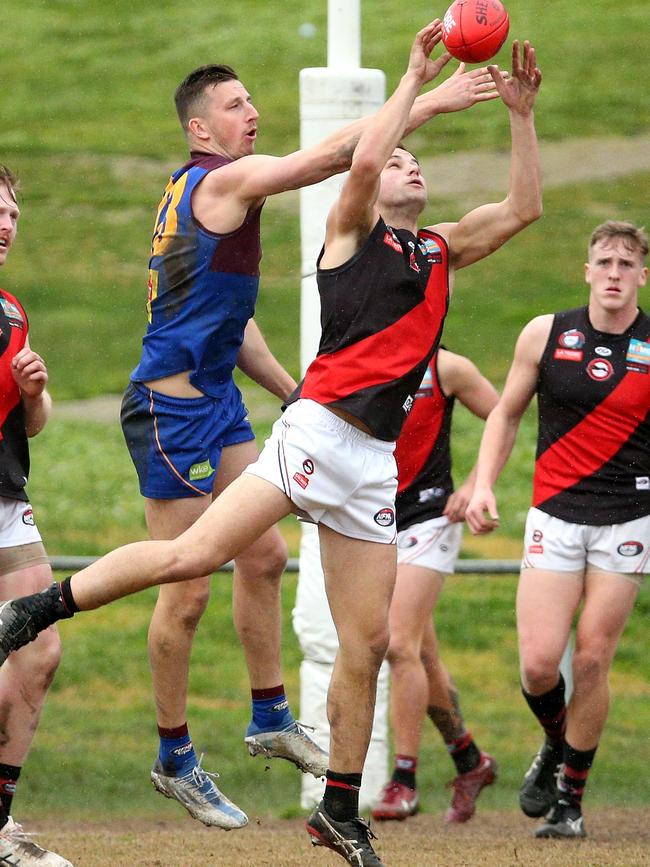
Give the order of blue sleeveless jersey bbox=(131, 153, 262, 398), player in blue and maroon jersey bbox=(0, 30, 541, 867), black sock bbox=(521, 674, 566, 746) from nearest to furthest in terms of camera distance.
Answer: player in blue and maroon jersey bbox=(0, 30, 541, 867) < blue sleeveless jersey bbox=(131, 153, 262, 398) < black sock bbox=(521, 674, 566, 746)

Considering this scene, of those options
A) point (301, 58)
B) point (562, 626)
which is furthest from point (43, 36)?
point (562, 626)

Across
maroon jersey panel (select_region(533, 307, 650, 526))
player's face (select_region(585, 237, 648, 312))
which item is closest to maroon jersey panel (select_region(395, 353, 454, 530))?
maroon jersey panel (select_region(533, 307, 650, 526))

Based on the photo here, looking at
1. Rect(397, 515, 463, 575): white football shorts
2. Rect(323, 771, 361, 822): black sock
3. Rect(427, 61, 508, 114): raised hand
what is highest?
Rect(427, 61, 508, 114): raised hand

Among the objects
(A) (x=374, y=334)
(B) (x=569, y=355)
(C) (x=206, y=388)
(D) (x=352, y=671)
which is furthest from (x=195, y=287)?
(B) (x=569, y=355)

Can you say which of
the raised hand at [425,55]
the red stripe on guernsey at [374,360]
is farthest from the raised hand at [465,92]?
the red stripe on guernsey at [374,360]

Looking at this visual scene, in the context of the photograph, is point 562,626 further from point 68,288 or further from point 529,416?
point 68,288

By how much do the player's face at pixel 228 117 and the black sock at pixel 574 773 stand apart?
315 cm

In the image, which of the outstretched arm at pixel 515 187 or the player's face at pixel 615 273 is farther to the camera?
the player's face at pixel 615 273

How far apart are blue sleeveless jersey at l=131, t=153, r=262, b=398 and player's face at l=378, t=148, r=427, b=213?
0.50 metres

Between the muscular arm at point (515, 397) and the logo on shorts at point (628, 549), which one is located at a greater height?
the muscular arm at point (515, 397)

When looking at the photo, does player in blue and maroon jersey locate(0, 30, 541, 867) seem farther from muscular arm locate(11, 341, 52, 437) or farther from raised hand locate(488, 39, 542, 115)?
muscular arm locate(11, 341, 52, 437)

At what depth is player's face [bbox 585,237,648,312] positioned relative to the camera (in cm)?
691

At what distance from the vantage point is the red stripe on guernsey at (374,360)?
527 centimetres

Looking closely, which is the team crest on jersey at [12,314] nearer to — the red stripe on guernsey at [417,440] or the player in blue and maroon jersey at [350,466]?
the player in blue and maroon jersey at [350,466]
